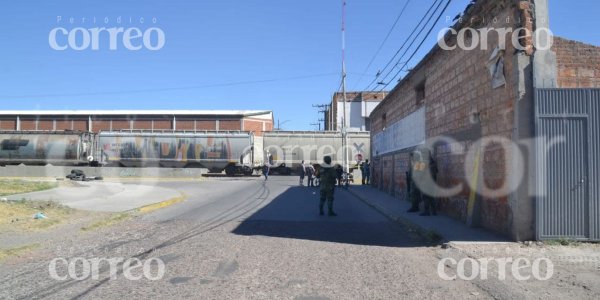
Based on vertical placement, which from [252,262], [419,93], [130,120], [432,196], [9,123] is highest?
[130,120]

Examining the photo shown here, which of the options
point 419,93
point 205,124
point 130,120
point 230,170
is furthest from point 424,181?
point 130,120

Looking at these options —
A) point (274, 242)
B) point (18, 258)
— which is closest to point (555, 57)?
point (274, 242)

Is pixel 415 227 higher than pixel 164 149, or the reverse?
pixel 164 149

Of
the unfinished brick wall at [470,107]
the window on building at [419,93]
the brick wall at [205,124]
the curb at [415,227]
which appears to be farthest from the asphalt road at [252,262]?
the brick wall at [205,124]

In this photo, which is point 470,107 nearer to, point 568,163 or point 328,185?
point 568,163

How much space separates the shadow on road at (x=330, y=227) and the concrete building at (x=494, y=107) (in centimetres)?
168

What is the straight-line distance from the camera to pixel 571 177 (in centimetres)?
844

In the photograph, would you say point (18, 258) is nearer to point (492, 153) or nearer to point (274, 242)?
point (274, 242)

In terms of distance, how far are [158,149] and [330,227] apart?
3330 cm

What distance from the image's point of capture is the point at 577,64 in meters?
9.28

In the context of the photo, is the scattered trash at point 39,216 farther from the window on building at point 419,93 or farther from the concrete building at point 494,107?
the window on building at point 419,93

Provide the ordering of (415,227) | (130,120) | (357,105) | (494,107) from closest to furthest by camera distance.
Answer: (494,107) → (415,227) → (130,120) → (357,105)

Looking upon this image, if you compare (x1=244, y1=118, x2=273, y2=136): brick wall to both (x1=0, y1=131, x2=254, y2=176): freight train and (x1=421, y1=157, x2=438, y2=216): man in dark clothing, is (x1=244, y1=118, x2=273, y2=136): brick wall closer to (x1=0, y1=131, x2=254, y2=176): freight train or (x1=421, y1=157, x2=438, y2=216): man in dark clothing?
(x1=0, y1=131, x2=254, y2=176): freight train

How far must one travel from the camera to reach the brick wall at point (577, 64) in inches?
364
